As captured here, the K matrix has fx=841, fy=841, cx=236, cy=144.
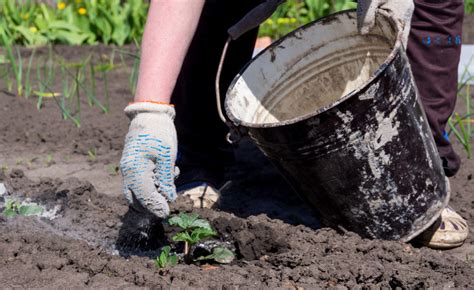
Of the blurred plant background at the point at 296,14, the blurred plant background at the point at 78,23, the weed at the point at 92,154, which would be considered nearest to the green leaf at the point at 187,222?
the weed at the point at 92,154

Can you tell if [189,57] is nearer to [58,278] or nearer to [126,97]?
[58,278]

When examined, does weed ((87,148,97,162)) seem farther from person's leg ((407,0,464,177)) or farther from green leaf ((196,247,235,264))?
person's leg ((407,0,464,177))

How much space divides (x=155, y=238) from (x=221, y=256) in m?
0.39

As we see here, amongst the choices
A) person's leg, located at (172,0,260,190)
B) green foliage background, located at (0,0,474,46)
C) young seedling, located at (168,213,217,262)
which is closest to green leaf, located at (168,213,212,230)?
young seedling, located at (168,213,217,262)

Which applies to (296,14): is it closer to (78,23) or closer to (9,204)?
(78,23)

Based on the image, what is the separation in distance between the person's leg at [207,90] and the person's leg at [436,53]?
0.63m

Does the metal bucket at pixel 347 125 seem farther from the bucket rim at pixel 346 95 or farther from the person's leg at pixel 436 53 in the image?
the person's leg at pixel 436 53

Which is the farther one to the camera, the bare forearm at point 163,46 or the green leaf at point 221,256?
the green leaf at point 221,256

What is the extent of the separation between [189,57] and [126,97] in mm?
1653

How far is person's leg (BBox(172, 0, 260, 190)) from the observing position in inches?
121

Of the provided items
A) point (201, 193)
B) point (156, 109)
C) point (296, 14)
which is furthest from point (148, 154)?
point (296, 14)

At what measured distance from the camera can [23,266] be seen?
87.7 inches

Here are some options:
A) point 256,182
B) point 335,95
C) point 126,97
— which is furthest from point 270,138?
point 126,97

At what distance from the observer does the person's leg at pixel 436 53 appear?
276 centimetres
